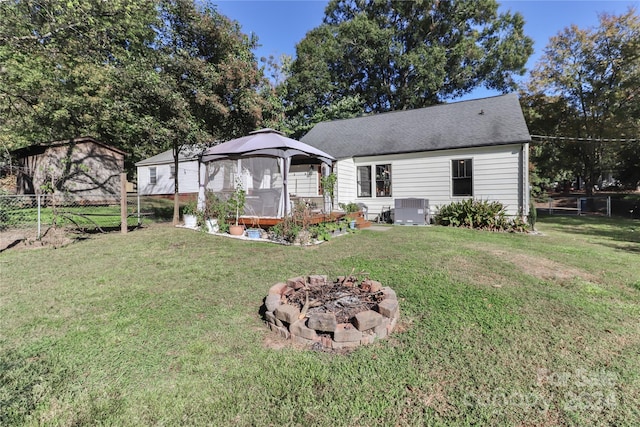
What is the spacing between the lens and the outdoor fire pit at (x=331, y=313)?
8.39 ft

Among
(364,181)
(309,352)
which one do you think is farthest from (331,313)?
(364,181)

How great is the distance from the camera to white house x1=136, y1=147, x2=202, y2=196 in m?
19.6

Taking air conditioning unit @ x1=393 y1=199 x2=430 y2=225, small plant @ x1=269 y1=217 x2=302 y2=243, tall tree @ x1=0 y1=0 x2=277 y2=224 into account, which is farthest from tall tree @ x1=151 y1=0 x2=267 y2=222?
air conditioning unit @ x1=393 y1=199 x2=430 y2=225

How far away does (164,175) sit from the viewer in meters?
20.3

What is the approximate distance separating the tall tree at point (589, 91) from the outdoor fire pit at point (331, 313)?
20.1 meters

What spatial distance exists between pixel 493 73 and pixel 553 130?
6169 mm

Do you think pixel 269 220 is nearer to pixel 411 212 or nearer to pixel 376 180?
pixel 411 212

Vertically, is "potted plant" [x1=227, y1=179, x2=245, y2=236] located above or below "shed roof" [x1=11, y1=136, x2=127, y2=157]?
below

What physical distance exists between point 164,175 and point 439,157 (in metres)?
17.9

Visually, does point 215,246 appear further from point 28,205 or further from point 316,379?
point 28,205

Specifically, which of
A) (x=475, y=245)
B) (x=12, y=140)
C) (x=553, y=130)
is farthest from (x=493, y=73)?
(x=12, y=140)

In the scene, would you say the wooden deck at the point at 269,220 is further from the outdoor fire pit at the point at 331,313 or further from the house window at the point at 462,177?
the house window at the point at 462,177

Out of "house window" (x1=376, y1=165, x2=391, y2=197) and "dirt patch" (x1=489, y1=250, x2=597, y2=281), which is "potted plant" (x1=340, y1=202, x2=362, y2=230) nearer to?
"house window" (x1=376, y1=165, x2=391, y2=197)

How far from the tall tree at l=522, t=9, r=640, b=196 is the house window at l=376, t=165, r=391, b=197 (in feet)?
42.2
